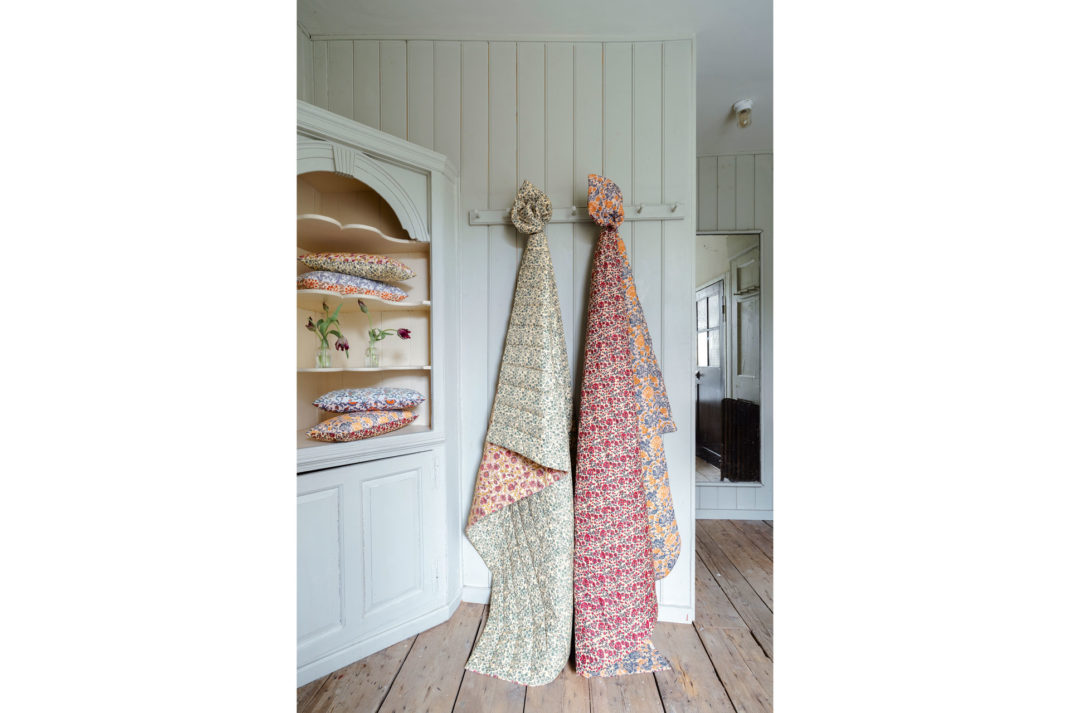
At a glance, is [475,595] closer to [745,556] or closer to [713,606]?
[713,606]

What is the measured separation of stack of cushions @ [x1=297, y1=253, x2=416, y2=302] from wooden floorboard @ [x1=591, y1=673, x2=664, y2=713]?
1567 millimetres

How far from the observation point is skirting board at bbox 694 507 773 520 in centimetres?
292

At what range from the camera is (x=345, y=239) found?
1665 mm

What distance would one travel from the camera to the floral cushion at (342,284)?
4.70 feet

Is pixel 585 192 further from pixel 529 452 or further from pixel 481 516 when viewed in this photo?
pixel 481 516

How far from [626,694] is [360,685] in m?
0.88

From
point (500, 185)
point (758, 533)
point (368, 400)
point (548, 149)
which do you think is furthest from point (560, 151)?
point (758, 533)

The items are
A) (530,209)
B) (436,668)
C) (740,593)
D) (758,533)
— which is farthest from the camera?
(758,533)

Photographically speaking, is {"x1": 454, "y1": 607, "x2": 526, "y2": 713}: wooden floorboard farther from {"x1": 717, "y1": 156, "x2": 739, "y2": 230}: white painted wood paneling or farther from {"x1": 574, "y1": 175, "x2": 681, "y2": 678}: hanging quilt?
{"x1": 717, "y1": 156, "x2": 739, "y2": 230}: white painted wood paneling

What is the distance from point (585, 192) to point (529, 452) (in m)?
1.14

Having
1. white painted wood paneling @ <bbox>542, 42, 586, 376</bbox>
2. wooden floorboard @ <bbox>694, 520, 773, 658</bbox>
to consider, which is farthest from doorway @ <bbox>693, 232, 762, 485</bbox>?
white painted wood paneling @ <bbox>542, 42, 586, 376</bbox>

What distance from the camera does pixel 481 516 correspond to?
163 centimetres

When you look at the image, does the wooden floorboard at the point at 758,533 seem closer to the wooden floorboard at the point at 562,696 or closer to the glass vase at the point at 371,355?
the wooden floorboard at the point at 562,696
